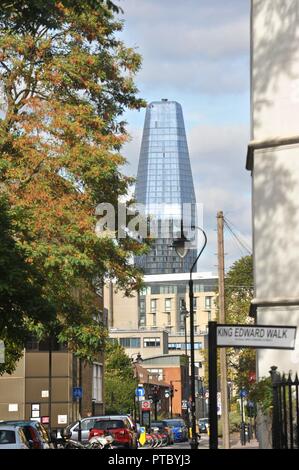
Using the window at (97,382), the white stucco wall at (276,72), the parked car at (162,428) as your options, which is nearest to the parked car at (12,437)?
the white stucco wall at (276,72)

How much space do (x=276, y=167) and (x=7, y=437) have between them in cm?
872

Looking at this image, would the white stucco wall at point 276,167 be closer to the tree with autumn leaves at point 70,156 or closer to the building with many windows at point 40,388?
the tree with autumn leaves at point 70,156

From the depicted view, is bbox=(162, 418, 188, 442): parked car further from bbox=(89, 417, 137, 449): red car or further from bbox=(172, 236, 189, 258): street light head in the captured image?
bbox=(172, 236, 189, 258): street light head

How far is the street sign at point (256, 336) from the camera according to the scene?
12.9 metres

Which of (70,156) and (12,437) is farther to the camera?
(70,156)

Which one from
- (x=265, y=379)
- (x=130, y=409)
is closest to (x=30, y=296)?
(x=265, y=379)

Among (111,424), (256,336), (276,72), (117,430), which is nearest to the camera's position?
(256,336)

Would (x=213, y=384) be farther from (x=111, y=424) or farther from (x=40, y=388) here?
(x=40, y=388)

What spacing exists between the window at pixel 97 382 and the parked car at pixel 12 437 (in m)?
55.6

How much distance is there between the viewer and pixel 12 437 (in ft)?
74.9

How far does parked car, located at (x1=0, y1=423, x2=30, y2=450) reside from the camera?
885 inches

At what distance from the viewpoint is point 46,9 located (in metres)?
19.2

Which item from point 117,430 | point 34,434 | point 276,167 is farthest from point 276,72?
point 117,430

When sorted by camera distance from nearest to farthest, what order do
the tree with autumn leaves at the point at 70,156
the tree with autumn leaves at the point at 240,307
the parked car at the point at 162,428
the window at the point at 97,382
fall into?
the tree with autumn leaves at the point at 70,156 < the parked car at the point at 162,428 < the tree with autumn leaves at the point at 240,307 < the window at the point at 97,382
